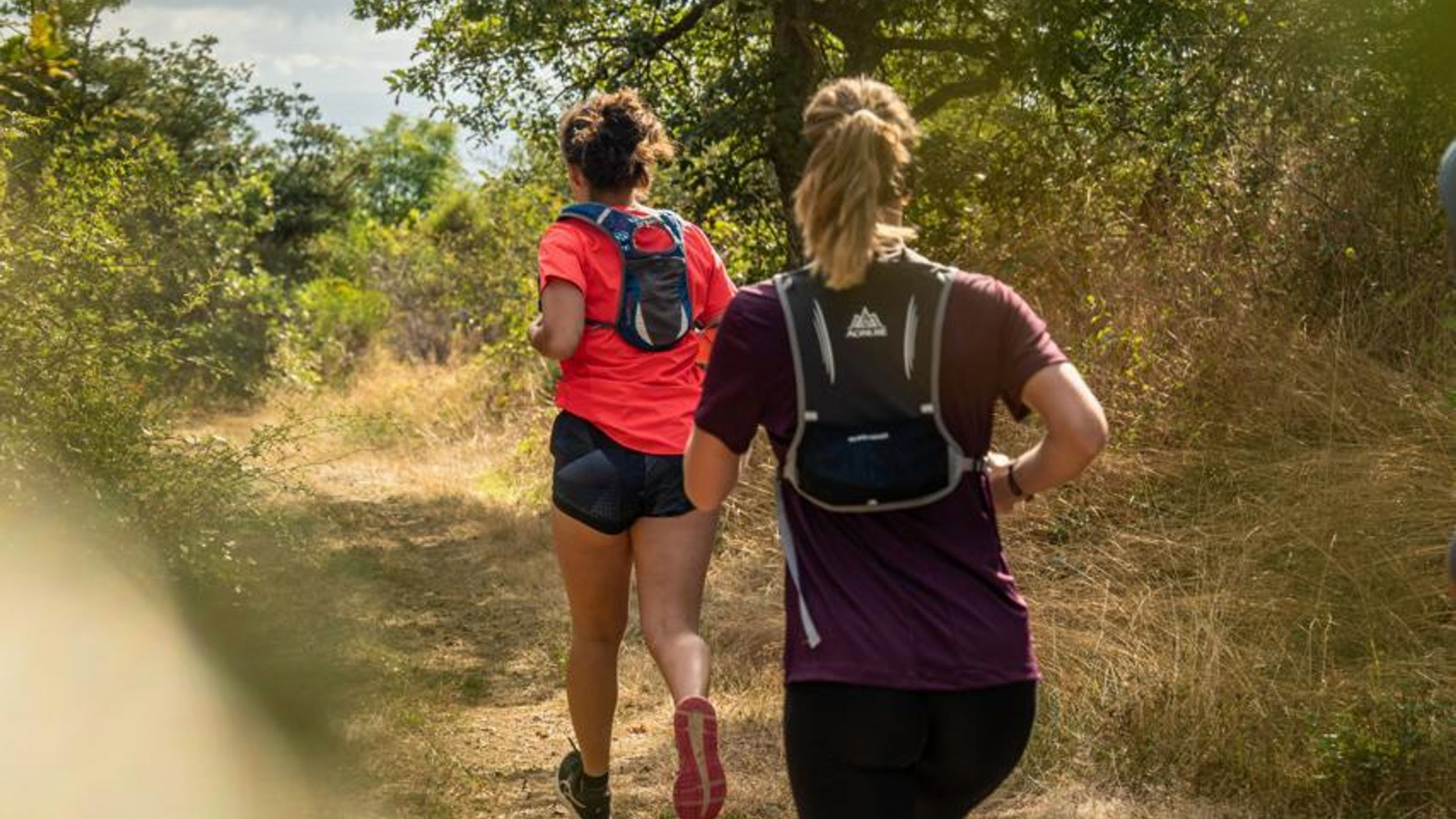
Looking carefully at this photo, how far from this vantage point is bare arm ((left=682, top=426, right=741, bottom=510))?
2.98 metres

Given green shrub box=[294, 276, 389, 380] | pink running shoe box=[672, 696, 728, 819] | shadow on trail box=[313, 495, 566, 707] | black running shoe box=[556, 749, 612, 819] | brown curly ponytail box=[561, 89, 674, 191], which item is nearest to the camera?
pink running shoe box=[672, 696, 728, 819]

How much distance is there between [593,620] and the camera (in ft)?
15.4

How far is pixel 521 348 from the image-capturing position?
50.5 feet

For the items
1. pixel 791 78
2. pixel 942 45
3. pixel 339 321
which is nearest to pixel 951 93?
pixel 942 45

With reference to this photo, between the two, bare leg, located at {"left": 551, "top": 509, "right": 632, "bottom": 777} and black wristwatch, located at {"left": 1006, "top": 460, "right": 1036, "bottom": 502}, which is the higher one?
black wristwatch, located at {"left": 1006, "top": 460, "right": 1036, "bottom": 502}

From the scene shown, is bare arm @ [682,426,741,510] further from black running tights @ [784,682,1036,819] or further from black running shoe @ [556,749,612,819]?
black running shoe @ [556,749,612,819]

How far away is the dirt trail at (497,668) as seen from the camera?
18.9 feet

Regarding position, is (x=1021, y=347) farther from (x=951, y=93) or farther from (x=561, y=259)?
(x=951, y=93)

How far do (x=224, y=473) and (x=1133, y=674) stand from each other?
4.26 meters

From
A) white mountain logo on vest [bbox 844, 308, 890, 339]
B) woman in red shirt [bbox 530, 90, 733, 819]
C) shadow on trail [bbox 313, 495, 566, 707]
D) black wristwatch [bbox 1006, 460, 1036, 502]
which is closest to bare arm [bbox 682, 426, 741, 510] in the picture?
white mountain logo on vest [bbox 844, 308, 890, 339]

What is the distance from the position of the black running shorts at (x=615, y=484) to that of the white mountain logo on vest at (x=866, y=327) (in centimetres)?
172

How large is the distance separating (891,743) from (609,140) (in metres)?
2.19

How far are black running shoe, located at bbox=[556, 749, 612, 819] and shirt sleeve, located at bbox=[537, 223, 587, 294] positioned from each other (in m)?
1.39

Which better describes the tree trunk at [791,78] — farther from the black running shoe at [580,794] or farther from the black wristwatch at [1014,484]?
the black wristwatch at [1014,484]
